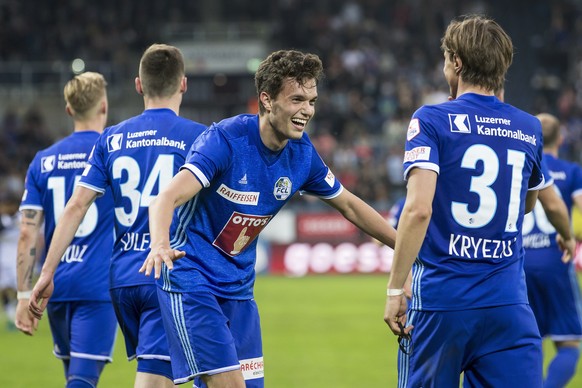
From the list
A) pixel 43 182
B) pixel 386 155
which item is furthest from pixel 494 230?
pixel 386 155

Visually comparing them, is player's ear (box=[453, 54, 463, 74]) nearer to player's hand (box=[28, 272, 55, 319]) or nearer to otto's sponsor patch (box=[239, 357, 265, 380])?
otto's sponsor patch (box=[239, 357, 265, 380])

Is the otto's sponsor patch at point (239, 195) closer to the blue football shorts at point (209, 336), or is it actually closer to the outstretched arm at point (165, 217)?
the outstretched arm at point (165, 217)

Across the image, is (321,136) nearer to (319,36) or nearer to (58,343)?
(319,36)

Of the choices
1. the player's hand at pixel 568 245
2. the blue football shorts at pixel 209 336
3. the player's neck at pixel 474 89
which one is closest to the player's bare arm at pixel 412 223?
the player's neck at pixel 474 89

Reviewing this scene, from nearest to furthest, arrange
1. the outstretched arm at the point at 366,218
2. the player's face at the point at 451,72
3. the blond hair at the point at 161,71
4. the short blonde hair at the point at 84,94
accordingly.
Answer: the player's face at the point at 451,72
the outstretched arm at the point at 366,218
the blond hair at the point at 161,71
the short blonde hair at the point at 84,94

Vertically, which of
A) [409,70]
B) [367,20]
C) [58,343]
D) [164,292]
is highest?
[367,20]

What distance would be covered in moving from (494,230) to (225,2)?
30.4 metres

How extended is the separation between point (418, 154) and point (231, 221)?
3.47 feet

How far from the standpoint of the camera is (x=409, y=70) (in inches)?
1187

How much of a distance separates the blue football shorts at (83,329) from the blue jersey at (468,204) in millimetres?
2676

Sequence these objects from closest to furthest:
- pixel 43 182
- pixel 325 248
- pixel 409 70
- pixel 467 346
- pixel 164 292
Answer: pixel 467 346, pixel 164 292, pixel 43 182, pixel 325 248, pixel 409 70

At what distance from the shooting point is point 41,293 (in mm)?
5867

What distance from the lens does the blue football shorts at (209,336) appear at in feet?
15.7

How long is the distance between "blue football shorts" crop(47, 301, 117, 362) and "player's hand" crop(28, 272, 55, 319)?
1.89 ft
